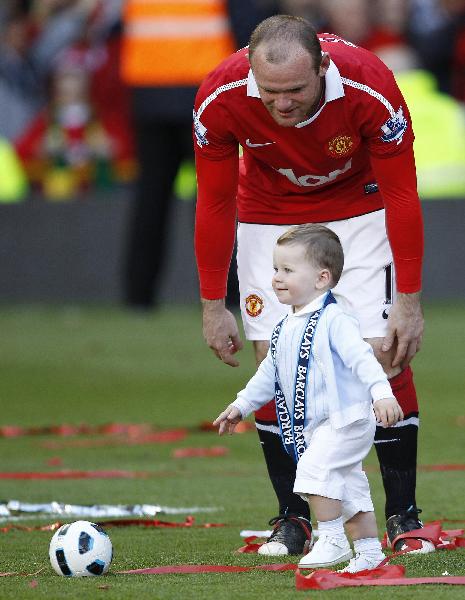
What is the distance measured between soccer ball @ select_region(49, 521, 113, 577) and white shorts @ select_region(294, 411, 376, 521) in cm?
59

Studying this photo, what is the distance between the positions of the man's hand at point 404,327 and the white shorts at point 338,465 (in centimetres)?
55

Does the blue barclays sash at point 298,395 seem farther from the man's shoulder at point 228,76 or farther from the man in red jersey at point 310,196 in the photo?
the man's shoulder at point 228,76

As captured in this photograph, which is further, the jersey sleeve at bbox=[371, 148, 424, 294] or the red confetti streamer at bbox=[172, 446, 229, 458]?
the red confetti streamer at bbox=[172, 446, 229, 458]

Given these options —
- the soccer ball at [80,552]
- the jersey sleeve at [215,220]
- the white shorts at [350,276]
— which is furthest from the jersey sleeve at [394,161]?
the soccer ball at [80,552]

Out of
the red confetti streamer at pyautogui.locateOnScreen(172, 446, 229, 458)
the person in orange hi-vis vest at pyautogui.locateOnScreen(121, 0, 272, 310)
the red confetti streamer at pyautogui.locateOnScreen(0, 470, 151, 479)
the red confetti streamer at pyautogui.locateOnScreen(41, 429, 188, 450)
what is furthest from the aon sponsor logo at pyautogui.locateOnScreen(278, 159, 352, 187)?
the person in orange hi-vis vest at pyautogui.locateOnScreen(121, 0, 272, 310)

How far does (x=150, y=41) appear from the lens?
1330cm

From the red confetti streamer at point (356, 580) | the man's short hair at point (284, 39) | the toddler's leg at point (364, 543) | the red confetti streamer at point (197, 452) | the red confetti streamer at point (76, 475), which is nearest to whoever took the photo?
the red confetti streamer at point (356, 580)

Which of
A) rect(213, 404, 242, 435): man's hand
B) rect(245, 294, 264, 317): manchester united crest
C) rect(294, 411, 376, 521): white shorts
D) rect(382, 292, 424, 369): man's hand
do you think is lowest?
rect(294, 411, 376, 521): white shorts

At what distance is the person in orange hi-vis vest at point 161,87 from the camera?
13000 mm

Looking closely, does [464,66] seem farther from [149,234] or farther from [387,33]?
[149,234]

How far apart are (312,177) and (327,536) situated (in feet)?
4.29

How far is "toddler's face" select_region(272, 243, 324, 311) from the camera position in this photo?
4.89 meters

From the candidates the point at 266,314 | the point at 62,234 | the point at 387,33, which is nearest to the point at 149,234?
the point at 62,234

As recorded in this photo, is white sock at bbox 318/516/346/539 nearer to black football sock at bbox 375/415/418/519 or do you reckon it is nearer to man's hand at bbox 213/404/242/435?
man's hand at bbox 213/404/242/435
